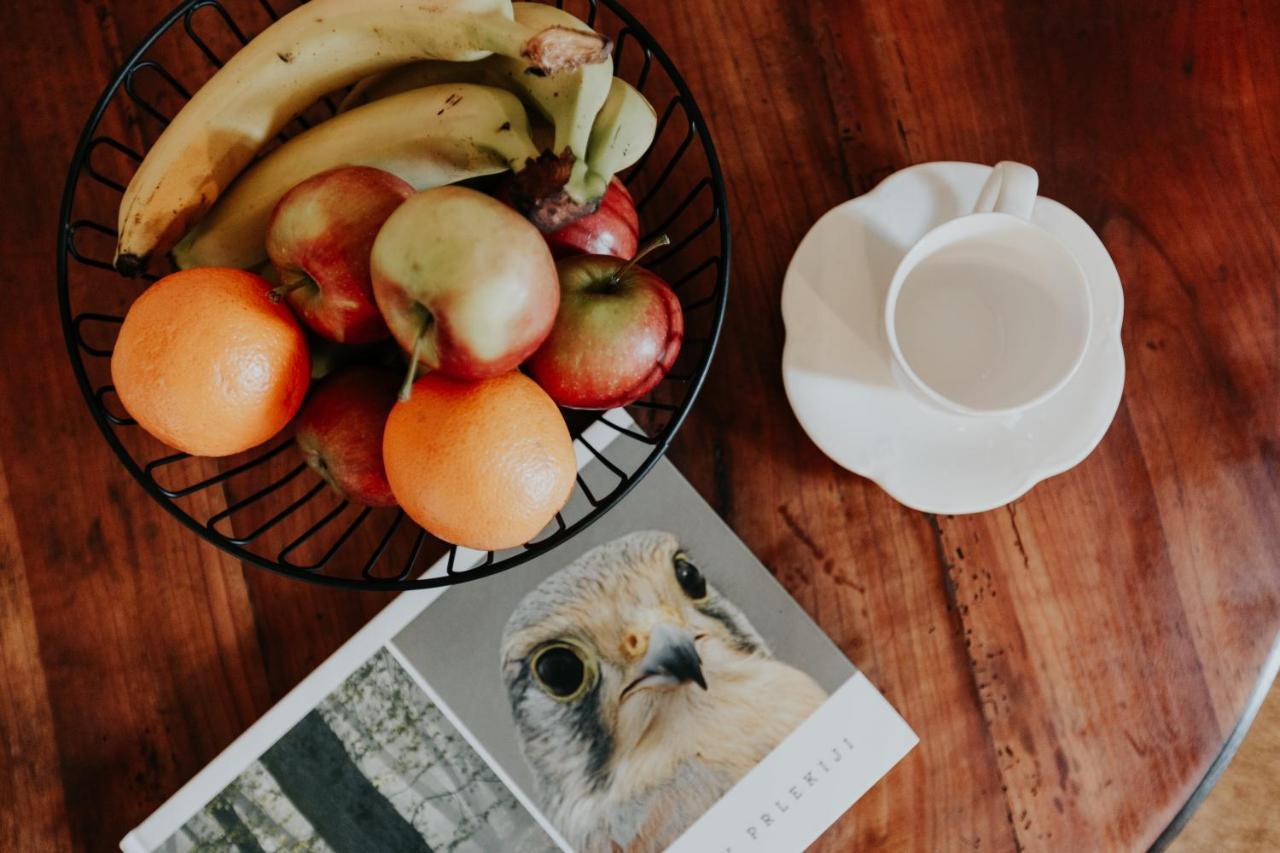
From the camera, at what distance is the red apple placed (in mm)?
558

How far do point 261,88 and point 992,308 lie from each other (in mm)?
489

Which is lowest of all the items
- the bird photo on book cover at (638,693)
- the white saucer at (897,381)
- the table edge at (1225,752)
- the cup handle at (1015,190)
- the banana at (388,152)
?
the table edge at (1225,752)

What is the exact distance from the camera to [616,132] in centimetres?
54

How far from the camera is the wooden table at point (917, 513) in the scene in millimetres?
665

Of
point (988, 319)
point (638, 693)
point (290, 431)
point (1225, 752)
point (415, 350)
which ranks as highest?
point (415, 350)

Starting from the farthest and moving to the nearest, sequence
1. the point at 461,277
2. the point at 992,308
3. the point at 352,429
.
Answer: the point at 992,308 → the point at 352,429 → the point at 461,277

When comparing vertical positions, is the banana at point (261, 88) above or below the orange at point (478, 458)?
above

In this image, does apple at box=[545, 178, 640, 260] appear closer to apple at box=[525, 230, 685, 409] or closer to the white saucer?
apple at box=[525, 230, 685, 409]

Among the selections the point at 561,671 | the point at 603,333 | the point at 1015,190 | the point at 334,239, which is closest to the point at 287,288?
the point at 334,239

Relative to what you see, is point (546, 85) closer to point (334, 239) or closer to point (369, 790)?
point (334, 239)

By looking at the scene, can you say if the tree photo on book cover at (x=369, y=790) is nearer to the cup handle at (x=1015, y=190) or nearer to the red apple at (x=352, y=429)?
the red apple at (x=352, y=429)

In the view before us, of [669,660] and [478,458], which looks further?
[669,660]

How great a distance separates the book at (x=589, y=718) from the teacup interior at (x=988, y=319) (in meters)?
0.19

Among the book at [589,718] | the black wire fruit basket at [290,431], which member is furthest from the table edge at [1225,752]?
the black wire fruit basket at [290,431]
